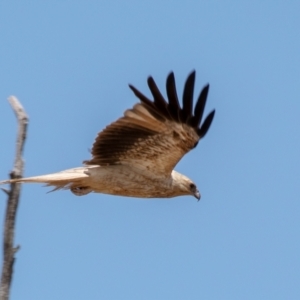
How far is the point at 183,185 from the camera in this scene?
32.6ft

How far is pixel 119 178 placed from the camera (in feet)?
30.9

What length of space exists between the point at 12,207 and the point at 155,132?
226 centimetres

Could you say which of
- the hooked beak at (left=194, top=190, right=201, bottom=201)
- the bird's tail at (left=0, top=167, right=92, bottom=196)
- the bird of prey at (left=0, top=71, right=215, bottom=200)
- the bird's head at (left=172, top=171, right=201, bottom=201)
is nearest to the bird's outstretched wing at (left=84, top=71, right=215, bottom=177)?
the bird of prey at (left=0, top=71, right=215, bottom=200)

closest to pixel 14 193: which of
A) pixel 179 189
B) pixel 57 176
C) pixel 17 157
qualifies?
pixel 17 157

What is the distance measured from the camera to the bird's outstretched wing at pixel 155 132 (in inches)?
352

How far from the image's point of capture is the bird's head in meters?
9.81

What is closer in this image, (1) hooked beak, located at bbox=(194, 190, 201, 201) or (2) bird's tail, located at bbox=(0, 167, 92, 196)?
(2) bird's tail, located at bbox=(0, 167, 92, 196)

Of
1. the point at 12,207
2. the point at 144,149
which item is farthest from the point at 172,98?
the point at 12,207

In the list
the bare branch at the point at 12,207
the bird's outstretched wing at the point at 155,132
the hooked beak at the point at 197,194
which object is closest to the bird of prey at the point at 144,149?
the bird's outstretched wing at the point at 155,132

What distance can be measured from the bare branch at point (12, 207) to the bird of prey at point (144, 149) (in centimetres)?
126

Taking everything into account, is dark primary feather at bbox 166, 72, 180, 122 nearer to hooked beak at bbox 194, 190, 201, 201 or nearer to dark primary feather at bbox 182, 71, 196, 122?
dark primary feather at bbox 182, 71, 196, 122

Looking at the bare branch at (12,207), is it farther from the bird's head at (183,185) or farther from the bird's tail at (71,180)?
the bird's head at (183,185)

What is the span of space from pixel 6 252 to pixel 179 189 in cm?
306

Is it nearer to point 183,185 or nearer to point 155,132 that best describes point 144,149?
point 155,132
